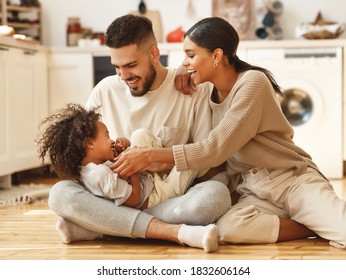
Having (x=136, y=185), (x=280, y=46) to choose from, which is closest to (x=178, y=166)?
(x=136, y=185)

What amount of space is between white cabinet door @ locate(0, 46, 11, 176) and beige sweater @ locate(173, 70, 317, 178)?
1.89m

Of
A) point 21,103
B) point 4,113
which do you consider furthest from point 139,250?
point 21,103

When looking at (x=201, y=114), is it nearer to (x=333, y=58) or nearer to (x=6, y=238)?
(x=6, y=238)

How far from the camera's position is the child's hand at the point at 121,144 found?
2125 mm

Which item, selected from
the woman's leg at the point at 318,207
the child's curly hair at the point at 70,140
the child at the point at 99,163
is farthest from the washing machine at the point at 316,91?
the child's curly hair at the point at 70,140

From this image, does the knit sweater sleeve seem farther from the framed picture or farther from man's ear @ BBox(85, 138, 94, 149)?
the framed picture

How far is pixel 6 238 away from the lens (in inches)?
88.8

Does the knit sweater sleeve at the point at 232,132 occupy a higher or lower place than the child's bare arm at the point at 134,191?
higher

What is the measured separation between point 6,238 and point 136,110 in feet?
2.12

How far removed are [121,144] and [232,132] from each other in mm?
387

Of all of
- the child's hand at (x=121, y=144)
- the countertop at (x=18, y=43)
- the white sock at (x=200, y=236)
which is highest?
the countertop at (x=18, y=43)

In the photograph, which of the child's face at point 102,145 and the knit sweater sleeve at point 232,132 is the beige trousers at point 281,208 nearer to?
the knit sweater sleeve at point 232,132

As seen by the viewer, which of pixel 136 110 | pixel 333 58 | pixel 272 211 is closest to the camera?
pixel 272 211

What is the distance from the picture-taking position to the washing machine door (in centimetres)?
426
